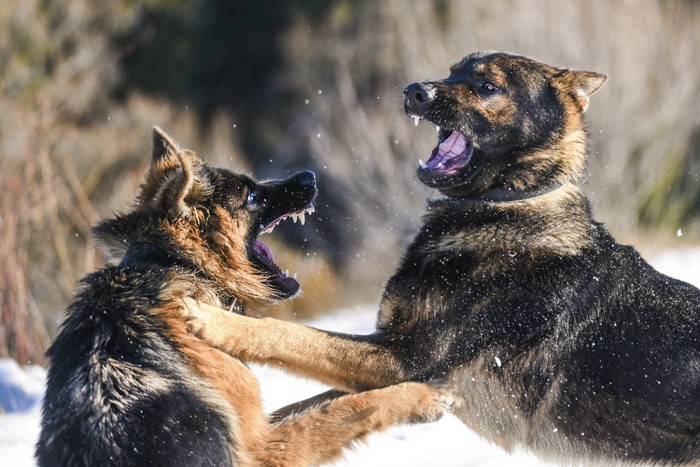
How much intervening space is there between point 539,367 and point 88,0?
17591mm

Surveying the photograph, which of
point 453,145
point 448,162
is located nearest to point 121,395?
point 448,162

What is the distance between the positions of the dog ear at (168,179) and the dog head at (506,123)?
4.25ft

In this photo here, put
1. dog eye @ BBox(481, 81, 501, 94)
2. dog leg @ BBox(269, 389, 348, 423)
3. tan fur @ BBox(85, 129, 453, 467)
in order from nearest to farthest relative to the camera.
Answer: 1. tan fur @ BBox(85, 129, 453, 467)
2. dog leg @ BBox(269, 389, 348, 423)
3. dog eye @ BBox(481, 81, 501, 94)

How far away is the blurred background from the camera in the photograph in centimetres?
1374

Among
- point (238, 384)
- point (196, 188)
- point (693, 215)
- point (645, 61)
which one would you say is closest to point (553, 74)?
point (196, 188)

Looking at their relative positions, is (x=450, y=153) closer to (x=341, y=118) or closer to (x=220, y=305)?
(x=220, y=305)

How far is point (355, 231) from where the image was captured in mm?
17531

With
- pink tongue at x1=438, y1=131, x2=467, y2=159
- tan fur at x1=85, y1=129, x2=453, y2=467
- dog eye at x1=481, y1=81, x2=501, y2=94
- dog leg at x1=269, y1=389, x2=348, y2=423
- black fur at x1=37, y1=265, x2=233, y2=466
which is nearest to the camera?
black fur at x1=37, y1=265, x2=233, y2=466

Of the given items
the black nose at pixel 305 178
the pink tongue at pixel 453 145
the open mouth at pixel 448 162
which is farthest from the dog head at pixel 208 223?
the pink tongue at pixel 453 145

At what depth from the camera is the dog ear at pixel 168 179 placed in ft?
15.0

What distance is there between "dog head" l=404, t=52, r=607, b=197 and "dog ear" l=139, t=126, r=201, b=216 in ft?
4.25

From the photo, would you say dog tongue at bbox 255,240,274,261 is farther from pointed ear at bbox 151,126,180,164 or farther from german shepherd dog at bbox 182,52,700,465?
pointed ear at bbox 151,126,180,164

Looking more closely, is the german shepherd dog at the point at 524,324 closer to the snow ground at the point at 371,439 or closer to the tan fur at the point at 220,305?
the tan fur at the point at 220,305

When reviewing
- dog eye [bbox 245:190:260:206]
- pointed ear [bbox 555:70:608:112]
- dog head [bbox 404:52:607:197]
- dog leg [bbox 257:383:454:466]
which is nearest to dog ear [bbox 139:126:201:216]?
dog eye [bbox 245:190:260:206]
